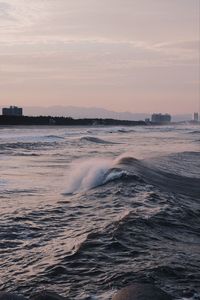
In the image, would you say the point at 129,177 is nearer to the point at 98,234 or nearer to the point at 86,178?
the point at 86,178

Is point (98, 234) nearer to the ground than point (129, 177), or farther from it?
nearer to the ground

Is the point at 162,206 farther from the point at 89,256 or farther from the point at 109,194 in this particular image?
the point at 89,256

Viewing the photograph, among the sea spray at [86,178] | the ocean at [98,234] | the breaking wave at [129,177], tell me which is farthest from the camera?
the breaking wave at [129,177]

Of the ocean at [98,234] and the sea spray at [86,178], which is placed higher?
the sea spray at [86,178]

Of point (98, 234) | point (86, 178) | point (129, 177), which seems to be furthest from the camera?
point (129, 177)

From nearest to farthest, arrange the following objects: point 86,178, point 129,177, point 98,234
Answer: point 98,234
point 86,178
point 129,177

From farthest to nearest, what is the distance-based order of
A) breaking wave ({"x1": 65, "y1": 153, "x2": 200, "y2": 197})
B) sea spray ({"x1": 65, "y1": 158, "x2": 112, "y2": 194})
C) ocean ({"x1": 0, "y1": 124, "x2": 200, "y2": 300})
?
breaking wave ({"x1": 65, "y1": 153, "x2": 200, "y2": 197})
sea spray ({"x1": 65, "y1": 158, "x2": 112, "y2": 194})
ocean ({"x1": 0, "y1": 124, "x2": 200, "y2": 300})

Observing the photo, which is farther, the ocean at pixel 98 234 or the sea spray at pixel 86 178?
the sea spray at pixel 86 178

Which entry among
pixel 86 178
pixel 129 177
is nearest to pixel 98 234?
pixel 86 178

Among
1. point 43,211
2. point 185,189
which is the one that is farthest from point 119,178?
point 43,211

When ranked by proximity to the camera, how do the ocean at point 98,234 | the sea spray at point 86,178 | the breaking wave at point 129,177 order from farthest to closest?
the breaking wave at point 129,177
the sea spray at point 86,178
the ocean at point 98,234

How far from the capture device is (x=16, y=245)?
7.08 meters

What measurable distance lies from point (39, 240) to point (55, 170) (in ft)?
32.7

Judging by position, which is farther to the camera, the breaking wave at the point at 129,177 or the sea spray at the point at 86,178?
the breaking wave at the point at 129,177
